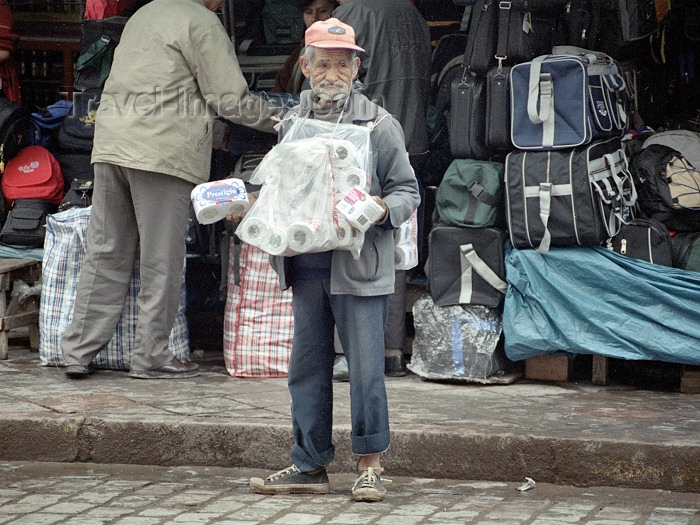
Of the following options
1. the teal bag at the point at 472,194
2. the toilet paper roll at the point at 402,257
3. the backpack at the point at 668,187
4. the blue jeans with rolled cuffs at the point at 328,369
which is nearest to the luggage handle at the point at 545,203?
the teal bag at the point at 472,194

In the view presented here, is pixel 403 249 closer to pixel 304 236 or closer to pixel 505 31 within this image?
pixel 304 236

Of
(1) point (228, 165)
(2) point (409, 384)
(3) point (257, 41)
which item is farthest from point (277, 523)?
(3) point (257, 41)

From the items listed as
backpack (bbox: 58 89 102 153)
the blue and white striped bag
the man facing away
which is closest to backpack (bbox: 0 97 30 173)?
backpack (bbox: 58 89 102 153)

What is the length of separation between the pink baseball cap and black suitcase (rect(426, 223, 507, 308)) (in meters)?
1.99

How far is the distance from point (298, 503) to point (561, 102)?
264 centimetres

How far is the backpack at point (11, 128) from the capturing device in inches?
272

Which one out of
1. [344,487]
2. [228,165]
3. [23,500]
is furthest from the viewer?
[228,165]

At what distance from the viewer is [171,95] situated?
5.91 m

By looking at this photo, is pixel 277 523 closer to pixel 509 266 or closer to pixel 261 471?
pixel 261 471

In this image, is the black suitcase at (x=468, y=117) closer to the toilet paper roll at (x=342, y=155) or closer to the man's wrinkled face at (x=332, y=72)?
the man's wrinkled face at (x=332, y=72)

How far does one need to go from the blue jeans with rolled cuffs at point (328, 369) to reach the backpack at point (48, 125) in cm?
354

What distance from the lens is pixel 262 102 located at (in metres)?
6.06

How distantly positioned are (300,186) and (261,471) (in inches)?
56.8

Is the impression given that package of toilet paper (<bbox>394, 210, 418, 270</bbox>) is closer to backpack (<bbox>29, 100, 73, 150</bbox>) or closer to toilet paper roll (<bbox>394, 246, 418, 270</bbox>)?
toilet paper roll (<bbox>394, 246, 418, 270</bbox>)
